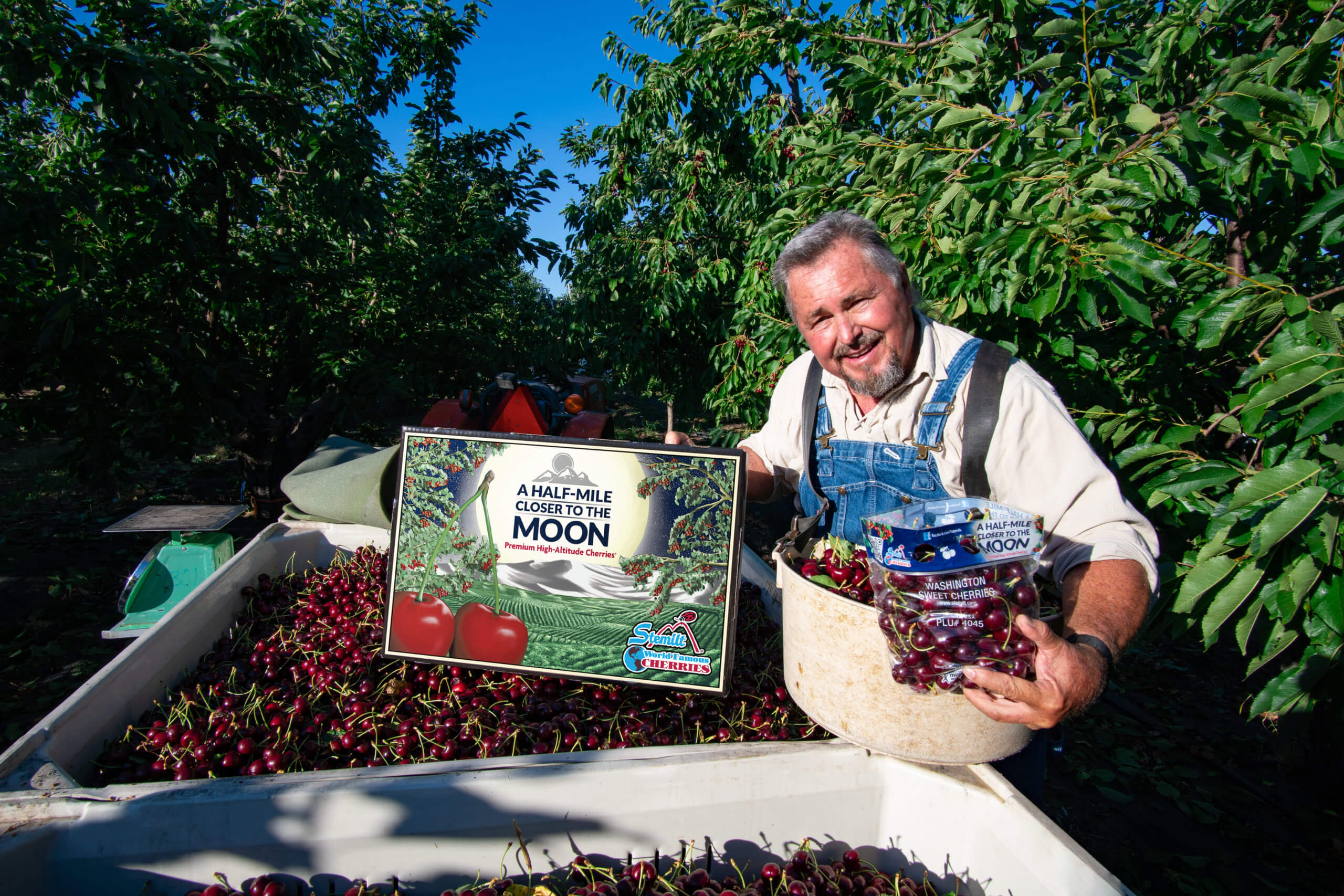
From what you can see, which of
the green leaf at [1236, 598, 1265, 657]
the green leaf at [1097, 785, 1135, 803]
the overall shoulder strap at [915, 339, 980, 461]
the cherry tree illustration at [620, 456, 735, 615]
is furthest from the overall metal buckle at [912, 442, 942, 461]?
the green leaf at [1097, 785, 1135, 803]

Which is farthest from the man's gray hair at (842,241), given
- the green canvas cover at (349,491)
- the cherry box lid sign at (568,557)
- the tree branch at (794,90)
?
the tree branch at (794,90)

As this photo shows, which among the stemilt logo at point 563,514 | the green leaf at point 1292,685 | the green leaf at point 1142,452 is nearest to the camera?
the green leaf at point 1292,685

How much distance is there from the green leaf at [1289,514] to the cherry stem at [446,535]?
5.93 feet

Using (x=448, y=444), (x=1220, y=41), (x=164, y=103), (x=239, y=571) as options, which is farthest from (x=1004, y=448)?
(x=164, y=103)

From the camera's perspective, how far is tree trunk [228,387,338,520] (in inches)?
229

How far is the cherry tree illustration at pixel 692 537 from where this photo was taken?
1667 millimetres

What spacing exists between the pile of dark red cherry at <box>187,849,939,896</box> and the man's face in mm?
1167

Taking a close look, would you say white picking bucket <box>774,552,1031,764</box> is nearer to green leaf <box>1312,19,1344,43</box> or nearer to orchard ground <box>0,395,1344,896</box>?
orchard ground <box>0,395,1344,896</box>

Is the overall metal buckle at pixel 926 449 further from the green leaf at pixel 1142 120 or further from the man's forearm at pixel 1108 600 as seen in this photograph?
the green leaf at pixel 1142 120

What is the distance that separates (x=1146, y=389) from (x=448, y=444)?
2.61 metres

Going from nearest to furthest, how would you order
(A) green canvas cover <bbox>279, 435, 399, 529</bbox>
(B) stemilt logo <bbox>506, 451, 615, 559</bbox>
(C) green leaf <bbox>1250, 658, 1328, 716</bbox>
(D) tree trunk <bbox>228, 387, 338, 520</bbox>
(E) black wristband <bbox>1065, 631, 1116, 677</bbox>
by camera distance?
1. (E) black wristband <bbox>1065, 631, 1116, 677</bbox>
2. (C) green leaf <bbox>1250, 658, 1328, 716</bbox>
3. (B) stemilt logo <bbox>506, 451, 615, 559</bbox>
4. (A) green canvas cover <bbox>279, 435, 399, 529</bbox>
5. (D) tree trunk <bbox>228, 387, 338, 520</bbox>

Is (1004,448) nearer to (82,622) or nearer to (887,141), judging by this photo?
(887,141)

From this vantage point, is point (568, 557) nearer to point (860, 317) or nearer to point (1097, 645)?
point (860, 317)

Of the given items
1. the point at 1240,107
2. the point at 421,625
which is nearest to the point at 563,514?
the point at 421,625
